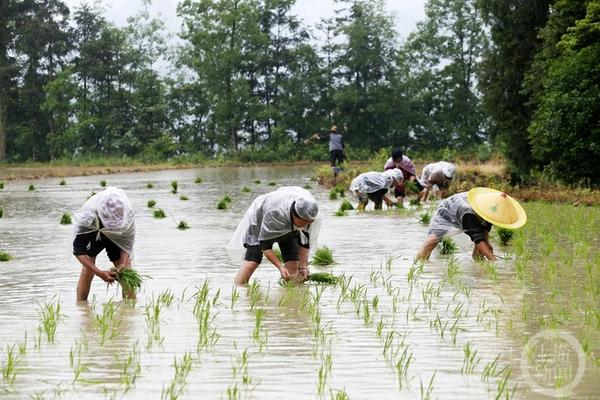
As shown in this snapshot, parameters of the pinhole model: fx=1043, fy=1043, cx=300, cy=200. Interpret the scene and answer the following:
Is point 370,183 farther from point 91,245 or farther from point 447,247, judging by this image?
point 91,245

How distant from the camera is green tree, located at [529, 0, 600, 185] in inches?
998

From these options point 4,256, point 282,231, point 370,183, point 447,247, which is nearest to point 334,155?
point 370,183

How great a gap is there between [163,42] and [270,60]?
9647 millimetres

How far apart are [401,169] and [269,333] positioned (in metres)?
16.3

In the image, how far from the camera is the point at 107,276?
30.5 ft

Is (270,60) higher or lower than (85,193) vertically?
higher

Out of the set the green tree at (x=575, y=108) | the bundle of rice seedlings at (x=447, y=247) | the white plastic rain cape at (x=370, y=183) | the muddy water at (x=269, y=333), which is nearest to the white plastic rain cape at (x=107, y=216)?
the muddy water at (x=269, y=333)

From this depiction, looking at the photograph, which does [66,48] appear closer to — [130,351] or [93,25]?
[93,25]

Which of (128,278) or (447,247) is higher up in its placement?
(128,278)

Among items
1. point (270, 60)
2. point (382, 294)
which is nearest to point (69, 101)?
point (270, 60)

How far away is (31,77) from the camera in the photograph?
223 ft

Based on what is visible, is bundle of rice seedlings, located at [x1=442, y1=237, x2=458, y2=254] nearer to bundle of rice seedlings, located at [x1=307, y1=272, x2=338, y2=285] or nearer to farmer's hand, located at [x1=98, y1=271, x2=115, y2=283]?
bundle of rice seedlings, located at [x1=307, y1=272, x2=338, y2=285]

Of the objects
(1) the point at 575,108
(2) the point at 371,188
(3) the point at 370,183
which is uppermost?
(1) the point at 575,108

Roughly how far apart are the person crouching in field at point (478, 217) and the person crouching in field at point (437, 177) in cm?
1081
